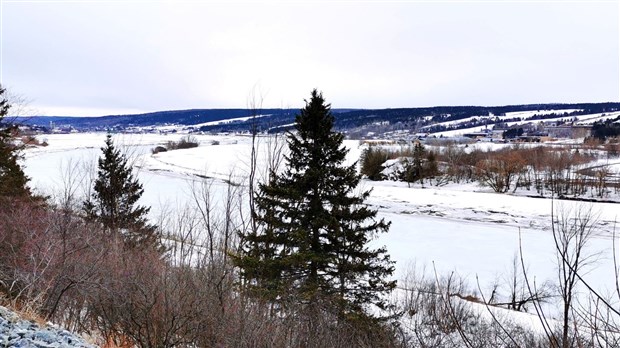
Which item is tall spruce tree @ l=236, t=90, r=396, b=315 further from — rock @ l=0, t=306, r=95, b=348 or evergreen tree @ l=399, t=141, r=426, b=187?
evergreen tree @ l=399, t=141, r=426, b=187

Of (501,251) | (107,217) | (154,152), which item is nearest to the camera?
(107,217)

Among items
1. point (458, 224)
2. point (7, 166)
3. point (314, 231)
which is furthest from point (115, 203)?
point (458, 224)

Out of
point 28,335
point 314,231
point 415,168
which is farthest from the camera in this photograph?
point 415,168

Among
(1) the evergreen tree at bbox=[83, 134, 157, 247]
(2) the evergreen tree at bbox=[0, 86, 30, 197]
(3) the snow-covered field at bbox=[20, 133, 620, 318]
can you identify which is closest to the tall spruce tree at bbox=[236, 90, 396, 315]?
(3) the snow-covered field at bbox=[20, 133, 620, 318]

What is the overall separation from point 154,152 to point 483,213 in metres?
73.9

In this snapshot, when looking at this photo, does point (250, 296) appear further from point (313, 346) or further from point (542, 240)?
→ point (542, 240)

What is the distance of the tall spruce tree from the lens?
13.2m

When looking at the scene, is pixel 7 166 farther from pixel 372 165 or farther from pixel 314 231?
pixel 372 165

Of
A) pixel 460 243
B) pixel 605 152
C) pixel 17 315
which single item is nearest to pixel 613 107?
pixel 605 152

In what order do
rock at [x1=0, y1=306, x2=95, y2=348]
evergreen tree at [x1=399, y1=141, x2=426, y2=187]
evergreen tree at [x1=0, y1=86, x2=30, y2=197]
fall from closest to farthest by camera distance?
rock at [x1=0, y1=306, x2=95, y2=348]
evergreen tree at [x1=0, y1=86, x2=30, y2=197]
evergreen tree at [x1=399, y1=141, x2=426, y2=187]

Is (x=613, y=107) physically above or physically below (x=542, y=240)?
above

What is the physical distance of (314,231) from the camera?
13734 mm

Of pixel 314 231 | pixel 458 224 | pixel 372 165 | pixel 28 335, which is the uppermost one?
pixel 28 335

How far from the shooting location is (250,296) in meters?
13.5
